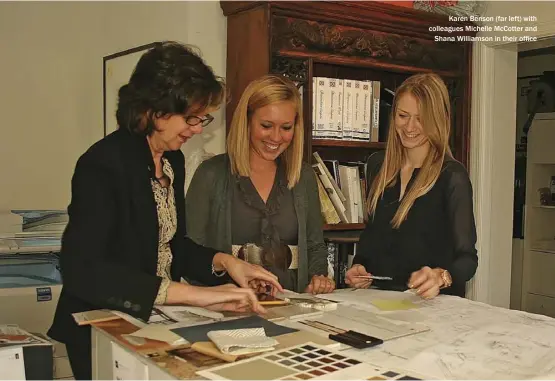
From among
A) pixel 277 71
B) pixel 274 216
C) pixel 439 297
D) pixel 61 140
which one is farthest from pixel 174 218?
pixel 61 140

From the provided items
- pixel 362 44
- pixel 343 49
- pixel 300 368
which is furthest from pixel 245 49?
pixel 300 368

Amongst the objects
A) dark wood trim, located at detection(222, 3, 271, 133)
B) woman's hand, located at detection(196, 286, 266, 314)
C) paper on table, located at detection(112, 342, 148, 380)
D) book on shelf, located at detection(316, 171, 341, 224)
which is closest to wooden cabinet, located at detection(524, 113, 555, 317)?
book on shelf, located at detection(316, 171, 341, 224)

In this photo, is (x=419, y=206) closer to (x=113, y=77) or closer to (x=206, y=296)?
(x=206, y=296)

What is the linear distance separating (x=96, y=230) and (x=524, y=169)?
14.2ft

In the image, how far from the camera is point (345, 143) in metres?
2.78

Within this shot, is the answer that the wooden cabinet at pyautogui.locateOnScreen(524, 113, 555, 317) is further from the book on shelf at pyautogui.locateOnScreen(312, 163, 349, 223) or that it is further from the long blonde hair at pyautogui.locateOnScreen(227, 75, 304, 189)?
the long blonde hair at pyautogui.locateOnScreen(227, 75, 304, 189)

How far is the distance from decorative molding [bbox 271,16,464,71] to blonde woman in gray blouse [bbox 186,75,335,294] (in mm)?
418

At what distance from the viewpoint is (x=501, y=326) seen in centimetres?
144

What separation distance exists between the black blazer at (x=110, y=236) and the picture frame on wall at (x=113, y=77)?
62.0 inches

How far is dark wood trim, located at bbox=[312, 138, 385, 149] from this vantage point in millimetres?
2701

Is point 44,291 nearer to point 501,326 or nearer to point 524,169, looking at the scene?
point 501,326

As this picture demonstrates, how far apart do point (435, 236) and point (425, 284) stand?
10.9 inches

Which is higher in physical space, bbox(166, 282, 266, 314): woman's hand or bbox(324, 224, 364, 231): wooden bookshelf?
bbox(324, 224, 364, 231): wooden bookshelf

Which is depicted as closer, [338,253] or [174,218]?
[174,218]
